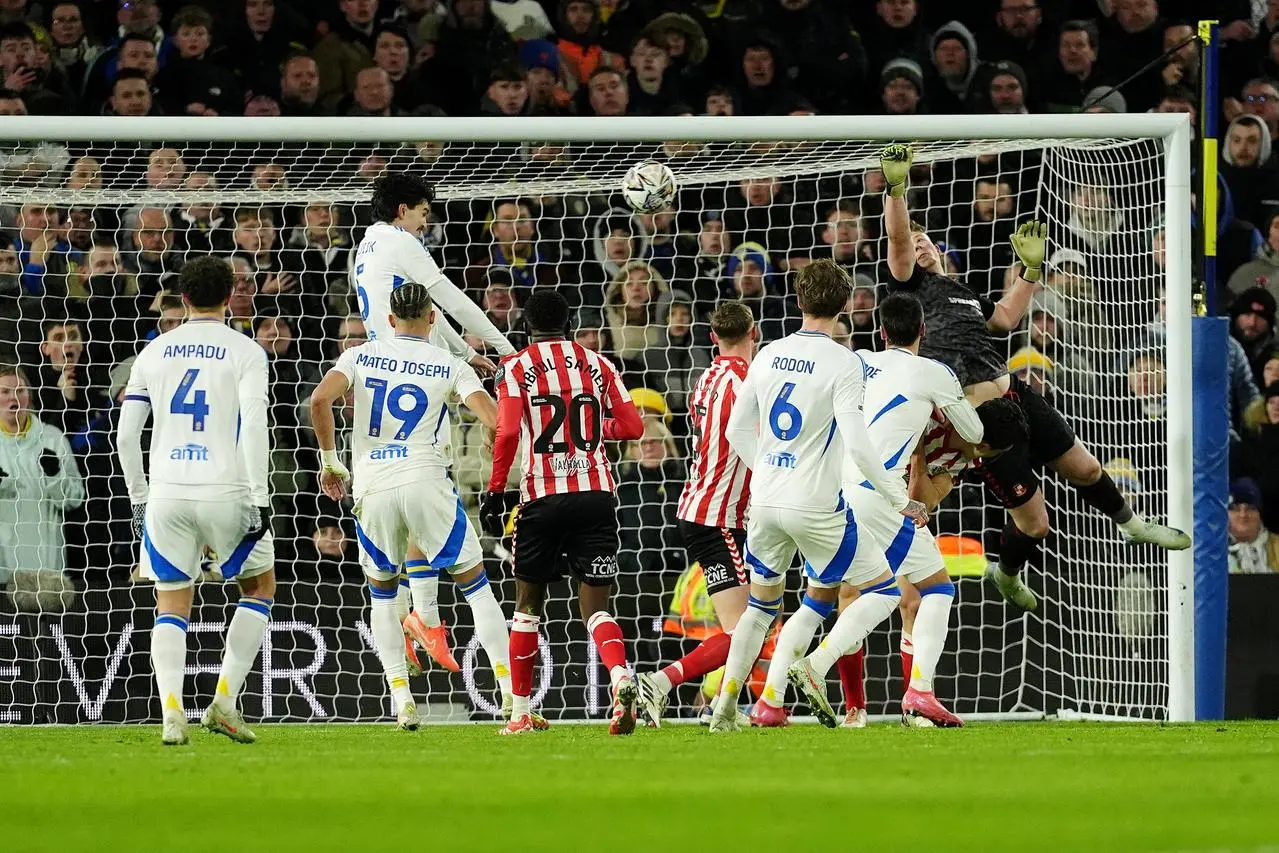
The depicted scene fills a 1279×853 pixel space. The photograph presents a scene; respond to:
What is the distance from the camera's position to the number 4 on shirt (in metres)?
7.77

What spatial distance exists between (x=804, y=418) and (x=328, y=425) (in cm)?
216

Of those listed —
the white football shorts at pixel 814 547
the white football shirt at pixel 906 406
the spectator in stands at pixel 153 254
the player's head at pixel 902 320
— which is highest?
the spectator in stands at pixel 153 254

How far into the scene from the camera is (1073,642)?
11359 millimetres

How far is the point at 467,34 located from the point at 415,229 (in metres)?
5.35

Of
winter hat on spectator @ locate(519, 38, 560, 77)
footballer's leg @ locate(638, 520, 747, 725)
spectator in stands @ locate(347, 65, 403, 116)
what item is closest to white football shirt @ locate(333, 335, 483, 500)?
footballer's leg @ locate(638, 520, 747, 725)

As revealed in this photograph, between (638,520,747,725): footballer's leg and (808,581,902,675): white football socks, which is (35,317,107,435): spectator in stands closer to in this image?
(638,520,747,725): footballer's leg

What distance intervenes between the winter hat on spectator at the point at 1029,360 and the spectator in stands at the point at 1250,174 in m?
2.73

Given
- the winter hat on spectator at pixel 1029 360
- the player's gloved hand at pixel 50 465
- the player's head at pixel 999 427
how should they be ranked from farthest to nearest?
1. the winter hat on spectator at pixel 1029 360
2. the player's gloved hand at pixel 50 465
3. the player's head at pixel 999 427

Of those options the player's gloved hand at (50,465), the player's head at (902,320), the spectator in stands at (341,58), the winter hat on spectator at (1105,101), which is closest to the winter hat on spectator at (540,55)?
the spectator in stands at (341,58)

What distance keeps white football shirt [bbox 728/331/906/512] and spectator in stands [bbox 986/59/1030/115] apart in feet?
19.7

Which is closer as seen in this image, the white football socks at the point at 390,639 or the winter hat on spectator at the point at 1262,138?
the white football socks at the point at 390,639

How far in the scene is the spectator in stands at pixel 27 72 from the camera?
535 inches

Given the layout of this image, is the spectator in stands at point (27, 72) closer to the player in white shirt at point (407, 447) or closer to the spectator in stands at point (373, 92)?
the spectator in stands at point (373, 92)

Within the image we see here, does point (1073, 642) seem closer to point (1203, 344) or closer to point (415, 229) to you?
point (1203, 344)
